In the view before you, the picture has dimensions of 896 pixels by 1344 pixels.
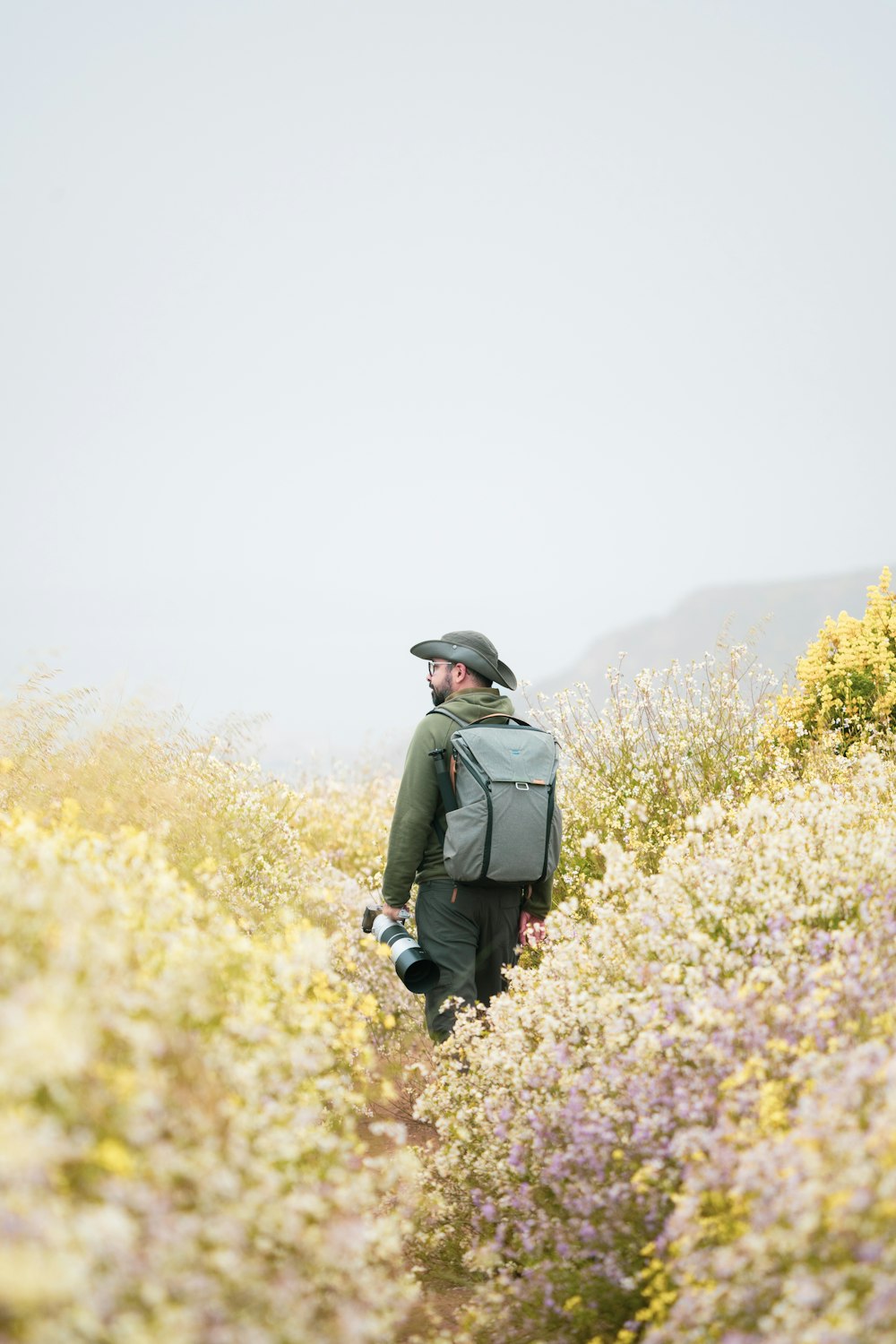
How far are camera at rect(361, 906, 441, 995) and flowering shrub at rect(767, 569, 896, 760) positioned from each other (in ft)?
15.2

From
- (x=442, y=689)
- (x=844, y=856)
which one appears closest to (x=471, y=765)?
(x=442, y=689)

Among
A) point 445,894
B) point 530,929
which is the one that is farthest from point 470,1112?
point 530,929

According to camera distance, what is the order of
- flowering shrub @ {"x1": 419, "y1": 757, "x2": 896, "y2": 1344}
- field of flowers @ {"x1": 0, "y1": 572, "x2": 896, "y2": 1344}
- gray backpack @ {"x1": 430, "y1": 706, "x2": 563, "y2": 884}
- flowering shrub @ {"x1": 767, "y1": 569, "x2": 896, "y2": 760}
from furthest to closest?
flowering shrub @ {"x1": 767, "y1": 569, "x2": 896, "y2": 760}, gray backpack @ {"x1": 430, "y1": 706, "x2": 563, "y2": 884}, flowering shrub @ {"x1": 419, "y1": 757, "x2": 896, "y2": 1344}, field of flowers @ {"x1": 0, "y1": 572, "x2": 896, "y2": 1344}

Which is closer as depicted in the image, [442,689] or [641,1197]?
[641,1197]

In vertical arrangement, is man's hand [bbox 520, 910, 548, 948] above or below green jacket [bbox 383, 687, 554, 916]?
below

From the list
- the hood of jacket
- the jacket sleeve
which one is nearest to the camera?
the jacket sleeve

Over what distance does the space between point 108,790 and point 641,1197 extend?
3775 mm

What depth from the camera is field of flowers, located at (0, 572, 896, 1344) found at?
1.85m

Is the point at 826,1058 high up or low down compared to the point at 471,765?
down

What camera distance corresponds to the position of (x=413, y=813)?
490cm

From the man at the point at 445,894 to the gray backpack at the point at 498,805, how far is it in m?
0.11

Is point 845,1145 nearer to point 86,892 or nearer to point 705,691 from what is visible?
point 86,892

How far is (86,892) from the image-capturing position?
2.59 meters

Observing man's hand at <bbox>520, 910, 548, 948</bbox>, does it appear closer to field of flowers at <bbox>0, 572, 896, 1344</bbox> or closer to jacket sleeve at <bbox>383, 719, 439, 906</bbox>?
field of flowers at <bbox>0, 572, 896, 1344</bbox>
